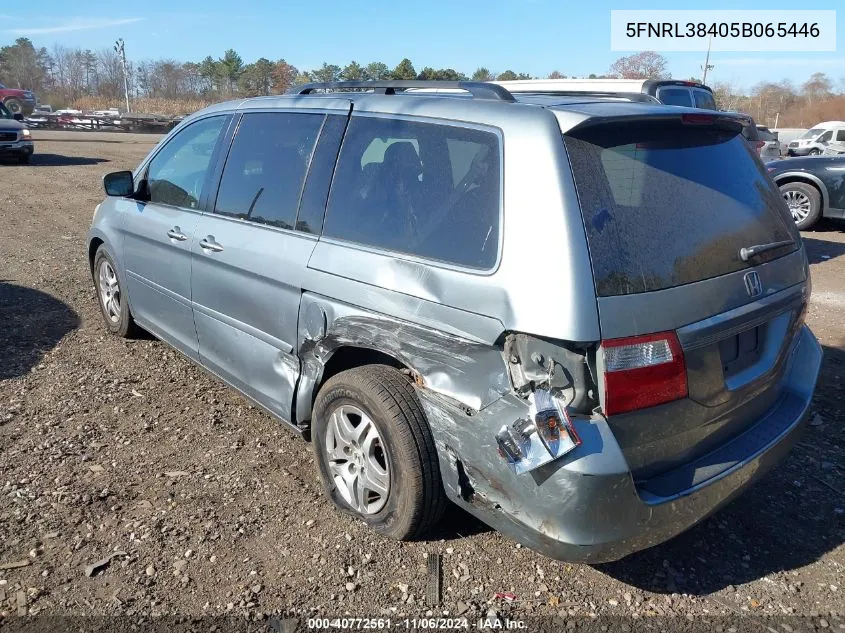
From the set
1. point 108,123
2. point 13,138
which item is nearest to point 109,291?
point 13,138

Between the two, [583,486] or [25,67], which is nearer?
[583,486]

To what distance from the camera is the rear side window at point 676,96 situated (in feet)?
32.6

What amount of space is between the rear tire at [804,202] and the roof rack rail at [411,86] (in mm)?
9463

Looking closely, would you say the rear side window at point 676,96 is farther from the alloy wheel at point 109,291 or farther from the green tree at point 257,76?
the green tree at point 257,76

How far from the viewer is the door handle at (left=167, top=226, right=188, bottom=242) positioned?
158 inches

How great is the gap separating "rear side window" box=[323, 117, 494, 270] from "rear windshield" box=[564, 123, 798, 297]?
362 millimetres

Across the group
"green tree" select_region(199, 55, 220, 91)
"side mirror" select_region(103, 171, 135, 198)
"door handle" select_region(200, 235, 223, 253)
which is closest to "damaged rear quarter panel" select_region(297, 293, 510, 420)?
"door handle" select_region(200, 235, 223, 253)

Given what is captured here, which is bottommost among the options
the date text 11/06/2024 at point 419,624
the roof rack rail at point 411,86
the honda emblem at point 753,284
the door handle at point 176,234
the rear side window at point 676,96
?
the date text 11/06/2024 at point 419,624

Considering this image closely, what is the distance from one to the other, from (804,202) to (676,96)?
298cm

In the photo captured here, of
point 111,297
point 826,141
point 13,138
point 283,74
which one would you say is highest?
point 283,74

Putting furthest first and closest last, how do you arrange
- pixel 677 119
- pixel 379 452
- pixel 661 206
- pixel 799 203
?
pixel 799 203, pixel 379 452, pixel 677 119, pixel 661 206

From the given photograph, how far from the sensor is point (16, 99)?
31.2 metres

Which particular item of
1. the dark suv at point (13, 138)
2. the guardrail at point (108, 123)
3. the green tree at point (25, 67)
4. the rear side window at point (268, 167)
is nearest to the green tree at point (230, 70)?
the green tree at point (25, 67)

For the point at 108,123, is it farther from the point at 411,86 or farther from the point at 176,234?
the point at 411,86
